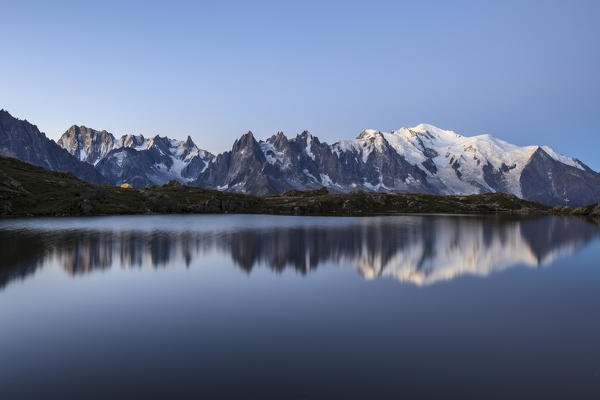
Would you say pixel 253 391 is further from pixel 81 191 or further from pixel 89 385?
pixel 81 191

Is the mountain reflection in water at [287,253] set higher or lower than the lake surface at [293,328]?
higher

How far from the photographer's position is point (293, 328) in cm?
2233

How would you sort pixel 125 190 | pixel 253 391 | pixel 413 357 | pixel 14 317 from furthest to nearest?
1. pixel 125 190
2. pixel 14 317
3. pixel 413 357
4. pixel 253 391

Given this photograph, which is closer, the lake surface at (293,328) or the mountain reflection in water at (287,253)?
the lake surface at (293,328)

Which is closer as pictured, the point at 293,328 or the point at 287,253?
the point at 293,328

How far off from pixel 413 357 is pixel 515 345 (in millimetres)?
7064

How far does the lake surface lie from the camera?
15.5m

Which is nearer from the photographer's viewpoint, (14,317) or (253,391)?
(253,391)

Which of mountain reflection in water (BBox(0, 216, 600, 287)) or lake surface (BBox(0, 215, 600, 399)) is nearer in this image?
lake surface (BBox(0, 215, 600, 399))

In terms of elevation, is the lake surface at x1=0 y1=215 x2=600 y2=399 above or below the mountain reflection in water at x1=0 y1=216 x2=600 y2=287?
below

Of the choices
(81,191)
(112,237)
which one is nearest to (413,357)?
(112,237)

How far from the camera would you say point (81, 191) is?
155 metres

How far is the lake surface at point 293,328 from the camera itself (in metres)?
15.5

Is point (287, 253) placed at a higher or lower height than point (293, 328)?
higher
